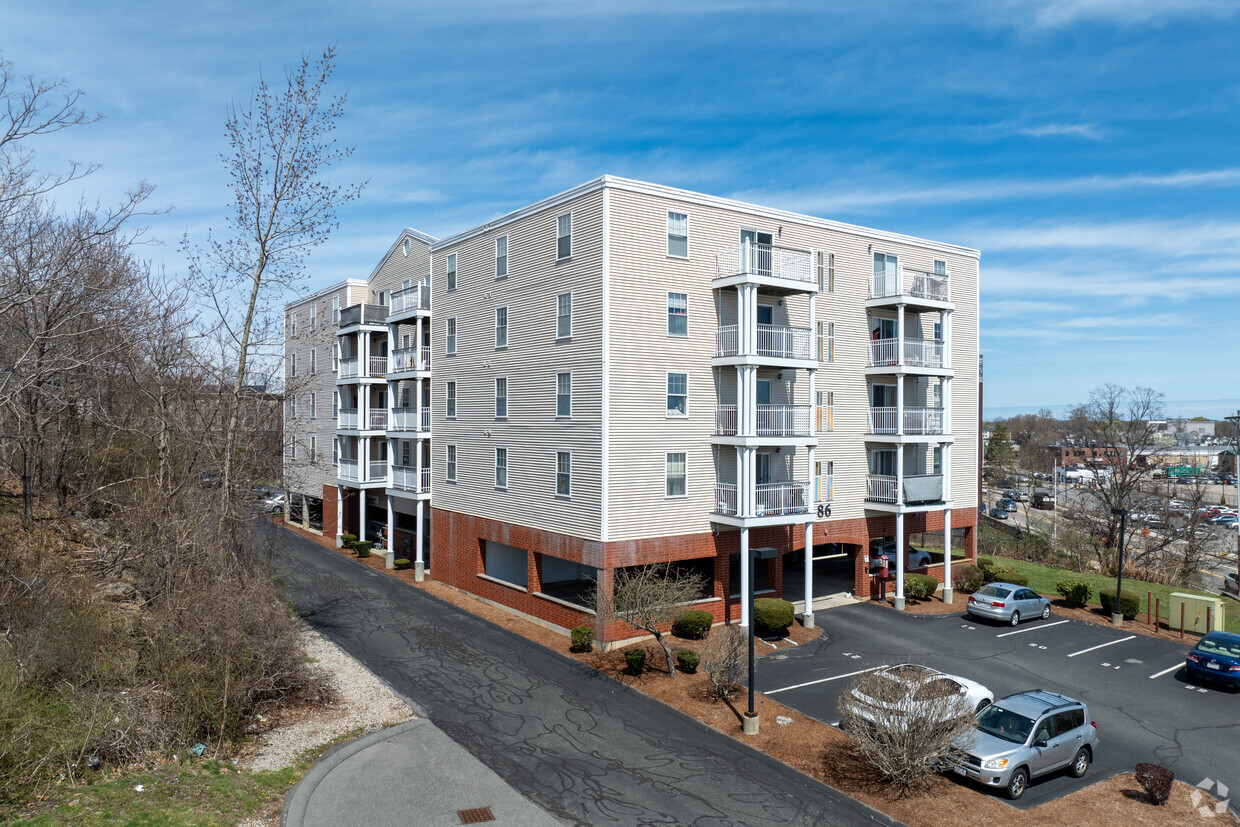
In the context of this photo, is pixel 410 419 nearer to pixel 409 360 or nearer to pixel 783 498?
pixel 409 360

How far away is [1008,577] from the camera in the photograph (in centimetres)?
3262

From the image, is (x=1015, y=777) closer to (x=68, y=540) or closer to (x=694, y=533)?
(x=694, y=533)

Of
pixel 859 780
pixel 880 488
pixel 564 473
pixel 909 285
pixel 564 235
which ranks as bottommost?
pixel 859 780

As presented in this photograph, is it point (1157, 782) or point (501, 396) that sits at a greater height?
point (501, 396)

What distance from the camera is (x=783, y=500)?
26641mm

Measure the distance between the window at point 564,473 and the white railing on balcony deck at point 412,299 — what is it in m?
13.3

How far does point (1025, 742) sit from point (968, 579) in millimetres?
18958

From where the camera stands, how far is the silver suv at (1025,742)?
1461cm

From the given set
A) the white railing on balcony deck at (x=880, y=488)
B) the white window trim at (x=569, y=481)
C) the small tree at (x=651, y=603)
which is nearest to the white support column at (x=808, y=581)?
the white railing on balcony deck at (x=880, y=488)

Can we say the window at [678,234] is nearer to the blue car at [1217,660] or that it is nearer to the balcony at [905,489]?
Answer: the balcony at [905,489]

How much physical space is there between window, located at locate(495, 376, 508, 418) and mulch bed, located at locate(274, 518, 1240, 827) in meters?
10.2

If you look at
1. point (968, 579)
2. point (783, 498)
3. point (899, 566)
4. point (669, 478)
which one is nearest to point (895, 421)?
point (899, 566)

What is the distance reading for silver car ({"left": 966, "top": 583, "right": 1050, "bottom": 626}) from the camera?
27578mm

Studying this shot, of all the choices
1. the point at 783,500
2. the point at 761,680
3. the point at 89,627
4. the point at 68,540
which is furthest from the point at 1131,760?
the point at 68,540
